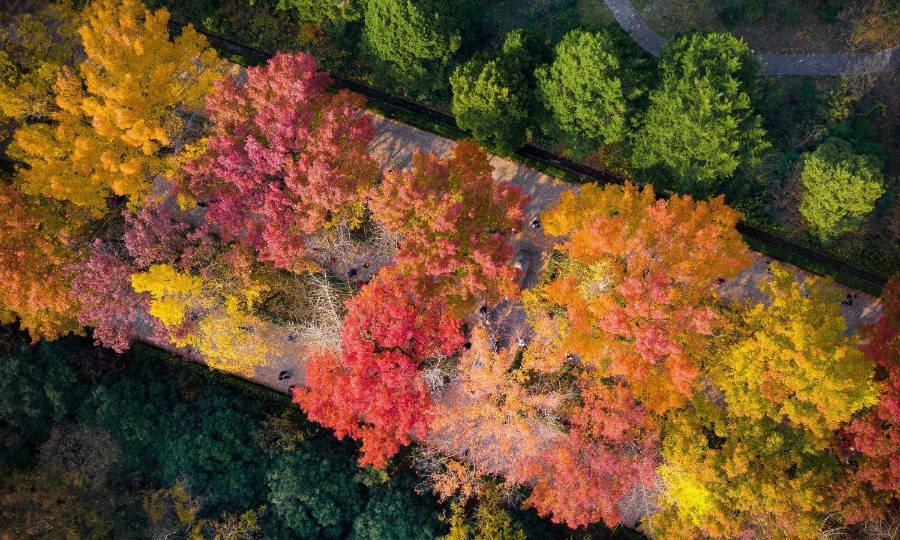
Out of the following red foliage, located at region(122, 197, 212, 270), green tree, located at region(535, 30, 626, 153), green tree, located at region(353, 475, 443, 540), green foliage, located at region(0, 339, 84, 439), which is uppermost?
green tree, located at region(535, 30, 626, 153)

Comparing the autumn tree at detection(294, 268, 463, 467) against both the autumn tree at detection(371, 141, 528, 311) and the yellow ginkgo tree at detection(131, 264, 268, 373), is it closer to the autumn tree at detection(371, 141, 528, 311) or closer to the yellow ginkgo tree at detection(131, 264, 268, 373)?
the autumn tree at detection(371, 141, 528, 311)

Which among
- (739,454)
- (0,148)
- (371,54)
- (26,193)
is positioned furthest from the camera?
(0,148)

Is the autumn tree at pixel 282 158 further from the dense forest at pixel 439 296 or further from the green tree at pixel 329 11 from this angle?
the green tree at pixel 329 11

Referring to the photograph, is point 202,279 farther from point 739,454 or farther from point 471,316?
point 739,454

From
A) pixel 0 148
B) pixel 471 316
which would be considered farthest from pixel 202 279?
pixel 0 148

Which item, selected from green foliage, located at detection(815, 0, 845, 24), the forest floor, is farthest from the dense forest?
green foliage, located at detection(815, 0, 845, 24)

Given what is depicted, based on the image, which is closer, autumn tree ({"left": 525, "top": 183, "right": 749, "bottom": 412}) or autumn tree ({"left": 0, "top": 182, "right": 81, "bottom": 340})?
autumn tree ({"left": 525, "top": 183, "right": 749, "bottom": 412})
